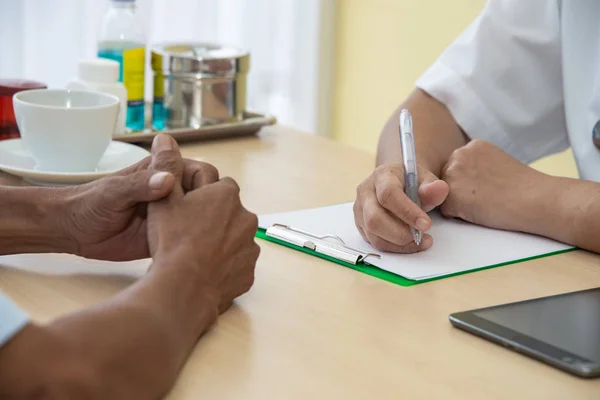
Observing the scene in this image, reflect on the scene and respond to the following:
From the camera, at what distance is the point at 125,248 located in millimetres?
888

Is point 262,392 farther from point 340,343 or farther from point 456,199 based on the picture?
point 456,199

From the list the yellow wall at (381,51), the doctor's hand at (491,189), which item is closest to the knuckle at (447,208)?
the doctor's hand at (491,189)

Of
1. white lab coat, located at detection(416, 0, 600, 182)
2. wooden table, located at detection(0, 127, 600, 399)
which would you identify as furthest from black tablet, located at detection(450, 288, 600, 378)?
white lab coat, located at detection(416, 0, 600, 182)

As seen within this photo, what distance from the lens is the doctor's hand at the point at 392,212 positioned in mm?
971

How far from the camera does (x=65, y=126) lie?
1.15 m

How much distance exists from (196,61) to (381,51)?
1407mm

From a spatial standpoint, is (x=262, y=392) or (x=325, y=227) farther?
(x=325, y=227)

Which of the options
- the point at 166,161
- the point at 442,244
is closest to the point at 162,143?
the point at 166,161

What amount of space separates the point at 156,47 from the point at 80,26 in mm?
624

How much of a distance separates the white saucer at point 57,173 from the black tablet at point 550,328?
1.84 ft

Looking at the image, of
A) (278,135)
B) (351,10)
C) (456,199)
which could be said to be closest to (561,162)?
(351,10)

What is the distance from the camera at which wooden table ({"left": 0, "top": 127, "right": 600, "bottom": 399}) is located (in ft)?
2.24

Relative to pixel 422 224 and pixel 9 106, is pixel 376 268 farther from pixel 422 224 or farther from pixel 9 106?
pixel 9 106

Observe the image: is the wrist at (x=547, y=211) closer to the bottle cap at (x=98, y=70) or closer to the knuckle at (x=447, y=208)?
the knuckle at (x=447, y=208)
